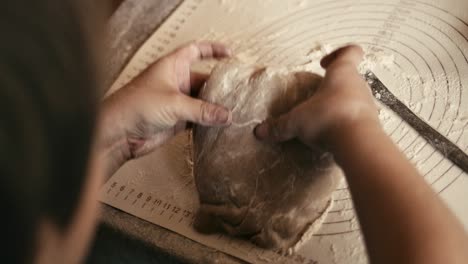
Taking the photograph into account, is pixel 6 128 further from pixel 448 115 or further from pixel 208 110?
pixel 448 115

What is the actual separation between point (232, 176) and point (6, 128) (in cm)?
42

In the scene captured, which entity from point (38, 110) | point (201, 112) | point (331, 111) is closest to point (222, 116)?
point (201, 112)

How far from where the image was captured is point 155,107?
0.68m

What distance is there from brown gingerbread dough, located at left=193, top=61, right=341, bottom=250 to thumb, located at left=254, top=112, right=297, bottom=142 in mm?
13

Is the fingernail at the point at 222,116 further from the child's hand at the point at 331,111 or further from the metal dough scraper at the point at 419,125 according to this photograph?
the metal dough scraper at the point at 419,125

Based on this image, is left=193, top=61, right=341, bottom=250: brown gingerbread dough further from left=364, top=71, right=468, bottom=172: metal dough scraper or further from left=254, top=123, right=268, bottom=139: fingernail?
left=364, top=71, right=468, bottom=172: metal dough scraper

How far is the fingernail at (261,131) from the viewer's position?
66 cm

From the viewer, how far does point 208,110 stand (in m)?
0.67

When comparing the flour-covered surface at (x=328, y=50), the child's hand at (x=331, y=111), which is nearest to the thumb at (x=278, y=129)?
the child's hand at (x=331, y=111)

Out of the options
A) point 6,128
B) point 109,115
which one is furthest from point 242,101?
point 6,128

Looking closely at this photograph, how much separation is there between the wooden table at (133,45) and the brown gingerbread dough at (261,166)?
3.9 inches

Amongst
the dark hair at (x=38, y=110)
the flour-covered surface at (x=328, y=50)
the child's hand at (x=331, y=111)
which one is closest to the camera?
the dark hair at (x=38, y=110)

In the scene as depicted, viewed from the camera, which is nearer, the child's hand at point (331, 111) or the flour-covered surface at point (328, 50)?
the child's hand at point (331, 111)

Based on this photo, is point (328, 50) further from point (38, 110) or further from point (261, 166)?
point (38, 110)
